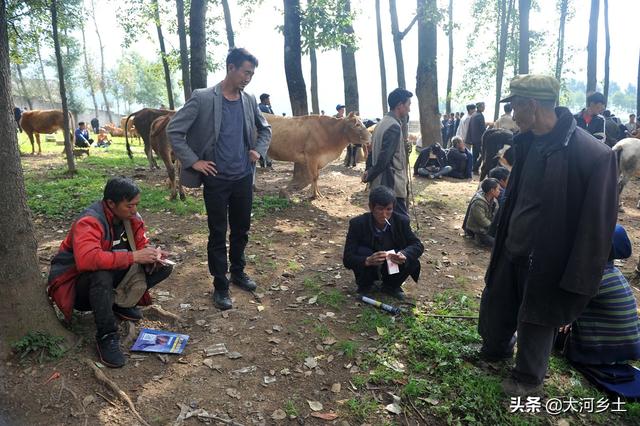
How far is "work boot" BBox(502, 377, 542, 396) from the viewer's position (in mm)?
3320

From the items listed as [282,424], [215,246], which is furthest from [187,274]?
[282,424]

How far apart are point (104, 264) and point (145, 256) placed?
0.29m

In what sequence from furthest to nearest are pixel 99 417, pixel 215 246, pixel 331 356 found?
pixel 215 246
pixel 331 356
pixel 99 417

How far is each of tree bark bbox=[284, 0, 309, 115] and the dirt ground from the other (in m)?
3.85

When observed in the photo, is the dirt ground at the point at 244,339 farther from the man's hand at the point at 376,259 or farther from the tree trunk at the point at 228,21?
the tree trunk at the point at 228,21

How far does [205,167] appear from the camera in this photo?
3.93 meters

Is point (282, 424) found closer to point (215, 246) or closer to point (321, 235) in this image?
point (215, 246)

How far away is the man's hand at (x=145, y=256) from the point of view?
3365 millimetres

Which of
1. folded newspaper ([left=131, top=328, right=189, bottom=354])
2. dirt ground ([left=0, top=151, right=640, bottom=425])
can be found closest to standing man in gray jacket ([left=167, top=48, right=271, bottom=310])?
dirt ground ([left=0, top=151, right=640, bottom=425])

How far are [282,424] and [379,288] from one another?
2.28 m

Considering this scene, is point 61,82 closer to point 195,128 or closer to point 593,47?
point 195,128

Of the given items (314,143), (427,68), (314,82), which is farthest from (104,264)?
(314,82)

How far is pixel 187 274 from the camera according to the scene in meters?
5.08

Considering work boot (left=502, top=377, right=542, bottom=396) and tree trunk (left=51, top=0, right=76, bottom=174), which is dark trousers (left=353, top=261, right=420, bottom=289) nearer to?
work boot (left=502, top=377, right=542, bottom=396)
